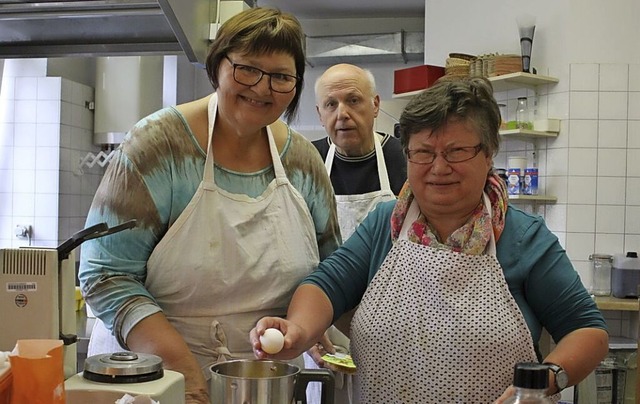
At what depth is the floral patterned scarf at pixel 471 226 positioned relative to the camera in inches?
55.7

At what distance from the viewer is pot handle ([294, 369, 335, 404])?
111 centimetres

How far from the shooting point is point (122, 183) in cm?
139

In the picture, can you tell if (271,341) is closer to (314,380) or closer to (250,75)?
(314,380)

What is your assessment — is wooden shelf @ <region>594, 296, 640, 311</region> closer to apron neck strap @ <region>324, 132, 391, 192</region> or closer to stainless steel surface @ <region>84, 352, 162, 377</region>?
apron neck strap @ <region>324, 132, 391, 192</region>

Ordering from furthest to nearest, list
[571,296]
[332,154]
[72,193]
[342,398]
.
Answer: [72,193], [332,154], [342,398], [571,296]

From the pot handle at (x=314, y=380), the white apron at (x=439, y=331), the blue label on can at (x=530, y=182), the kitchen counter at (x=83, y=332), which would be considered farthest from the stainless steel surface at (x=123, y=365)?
the blue label on can at (x=530, y=182)

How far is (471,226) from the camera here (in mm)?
1436

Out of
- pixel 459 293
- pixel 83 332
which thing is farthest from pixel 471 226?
pixel 83 332

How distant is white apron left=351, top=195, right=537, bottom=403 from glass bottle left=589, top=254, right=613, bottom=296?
9.83 feet

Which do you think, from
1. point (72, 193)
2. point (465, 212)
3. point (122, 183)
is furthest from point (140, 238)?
point (72, 193)

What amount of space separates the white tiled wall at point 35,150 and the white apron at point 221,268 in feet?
11.2

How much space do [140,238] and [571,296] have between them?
806 mm

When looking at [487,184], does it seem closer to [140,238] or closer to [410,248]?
[410,248]

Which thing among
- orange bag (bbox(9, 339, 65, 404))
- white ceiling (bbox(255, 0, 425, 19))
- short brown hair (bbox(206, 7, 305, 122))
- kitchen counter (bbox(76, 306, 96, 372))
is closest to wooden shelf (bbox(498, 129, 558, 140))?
white ceiling (bbox(255, 0, 425, 19))
